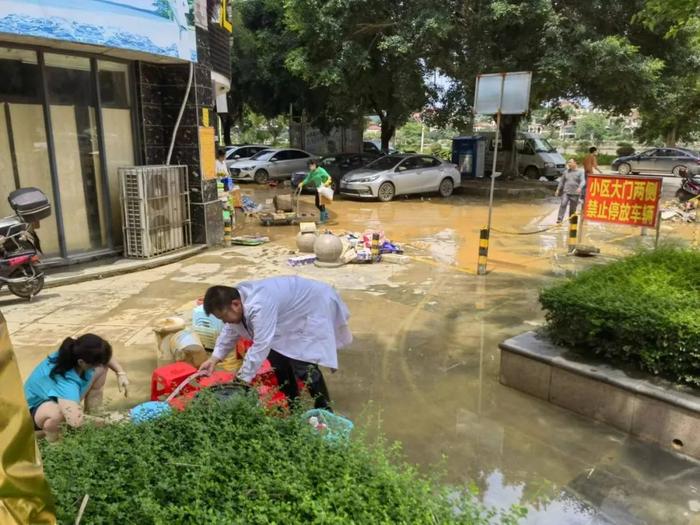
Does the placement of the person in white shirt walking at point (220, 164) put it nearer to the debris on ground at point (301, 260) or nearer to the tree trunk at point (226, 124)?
the debris on ground at point (301, 260)

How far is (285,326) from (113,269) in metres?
5.70

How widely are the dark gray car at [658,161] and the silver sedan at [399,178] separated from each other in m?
11.8

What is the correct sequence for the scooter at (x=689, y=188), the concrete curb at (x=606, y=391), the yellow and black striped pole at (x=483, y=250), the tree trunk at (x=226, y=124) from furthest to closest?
the tree trunk at (x=226, y=124) → the scooter at (x=689, y=188) → the yellow and black striped pole at (x=483, y=250) → the concrete curb at (x=606, y=391)

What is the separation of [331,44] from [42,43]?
36.1ft

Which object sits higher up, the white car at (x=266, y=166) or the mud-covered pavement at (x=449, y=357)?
the white car at (x=266, y=166)

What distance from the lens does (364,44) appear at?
17875 mm

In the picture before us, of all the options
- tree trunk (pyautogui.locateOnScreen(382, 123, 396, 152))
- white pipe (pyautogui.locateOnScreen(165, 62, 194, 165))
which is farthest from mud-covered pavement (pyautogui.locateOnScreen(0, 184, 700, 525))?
tree trunk (pyautogui.locateOnScreen(382, 123, 396, 152))

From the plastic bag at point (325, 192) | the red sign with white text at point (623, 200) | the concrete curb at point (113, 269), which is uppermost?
the red sign with white text at point (623, 200)

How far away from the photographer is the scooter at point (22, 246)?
6.98 metres

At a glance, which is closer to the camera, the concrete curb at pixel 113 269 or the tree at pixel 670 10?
the tree at pixel 670 10

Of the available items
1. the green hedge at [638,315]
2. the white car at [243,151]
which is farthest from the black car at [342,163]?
the green hedge at [638,315]

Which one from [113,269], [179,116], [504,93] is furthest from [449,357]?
[179,116]

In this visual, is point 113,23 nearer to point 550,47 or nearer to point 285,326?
point 285,326

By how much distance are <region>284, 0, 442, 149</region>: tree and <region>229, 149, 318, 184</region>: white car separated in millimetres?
4487
